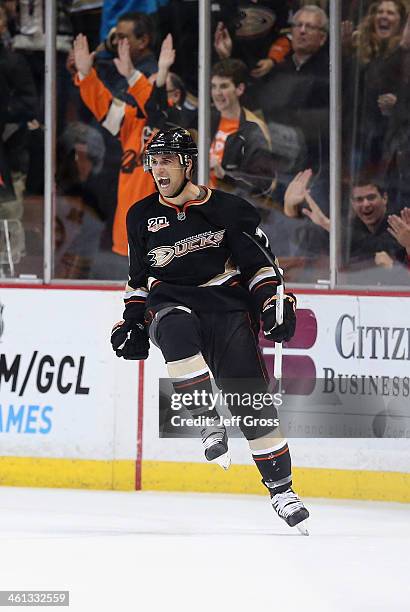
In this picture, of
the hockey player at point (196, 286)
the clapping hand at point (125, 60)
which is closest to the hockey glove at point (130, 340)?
the hockey player at point (196, 286)

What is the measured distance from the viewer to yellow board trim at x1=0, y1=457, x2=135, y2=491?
7.15 metres

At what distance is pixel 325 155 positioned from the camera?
7.48m

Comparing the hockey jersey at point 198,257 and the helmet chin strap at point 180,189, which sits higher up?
the helmet chin strap at point 180,189

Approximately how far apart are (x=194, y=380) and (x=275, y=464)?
1.69 ft

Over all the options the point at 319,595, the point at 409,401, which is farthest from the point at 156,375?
the point at 319,595

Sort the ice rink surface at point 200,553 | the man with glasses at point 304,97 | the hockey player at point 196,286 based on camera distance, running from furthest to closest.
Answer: the man with glasses at point 304,97 < the hockey player at point 196,286 < the ice rink surface at point 200,553

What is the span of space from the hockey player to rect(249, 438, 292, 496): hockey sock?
0.07 metres

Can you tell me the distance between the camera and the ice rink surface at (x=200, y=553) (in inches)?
169

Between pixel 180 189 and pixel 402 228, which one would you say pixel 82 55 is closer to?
pixel 402 228

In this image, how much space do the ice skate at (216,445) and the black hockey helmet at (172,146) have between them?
2.95ft

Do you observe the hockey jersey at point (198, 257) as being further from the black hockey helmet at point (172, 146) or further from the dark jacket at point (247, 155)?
the dark jacket at point (247, 155)


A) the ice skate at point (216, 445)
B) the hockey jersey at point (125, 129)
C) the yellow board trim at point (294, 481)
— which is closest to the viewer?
the ice skate at point (216, 445)

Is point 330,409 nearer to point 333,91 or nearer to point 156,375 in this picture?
point 156,375

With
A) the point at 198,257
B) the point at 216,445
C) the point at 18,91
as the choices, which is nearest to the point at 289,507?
the point at 216,445
